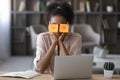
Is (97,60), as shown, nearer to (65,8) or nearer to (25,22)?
(65,8)

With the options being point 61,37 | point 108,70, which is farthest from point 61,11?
point 108,70

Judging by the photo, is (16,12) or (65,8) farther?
(16,12)

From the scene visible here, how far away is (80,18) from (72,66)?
17.8 ft

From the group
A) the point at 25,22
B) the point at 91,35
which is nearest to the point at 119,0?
the point at 91,35

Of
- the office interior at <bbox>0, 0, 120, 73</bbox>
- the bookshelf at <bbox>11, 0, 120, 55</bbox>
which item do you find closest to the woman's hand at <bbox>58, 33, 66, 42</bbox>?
the office interior at <bbox>0, 0, 120, 73</bbox>

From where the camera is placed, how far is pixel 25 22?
23.8ft

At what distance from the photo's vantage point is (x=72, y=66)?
1954mm

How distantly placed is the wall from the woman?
13.3ft

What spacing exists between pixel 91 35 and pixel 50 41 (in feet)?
12.9

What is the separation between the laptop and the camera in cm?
193

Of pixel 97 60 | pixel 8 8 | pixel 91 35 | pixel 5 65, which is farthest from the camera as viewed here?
pixel 8 8

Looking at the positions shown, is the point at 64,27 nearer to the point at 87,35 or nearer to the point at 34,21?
the point at 87,35

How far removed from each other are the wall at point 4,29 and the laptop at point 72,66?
4697 millimetres

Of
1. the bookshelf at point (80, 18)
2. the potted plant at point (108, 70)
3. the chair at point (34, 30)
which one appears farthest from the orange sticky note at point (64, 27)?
the bookshelf at point (80, 18)
